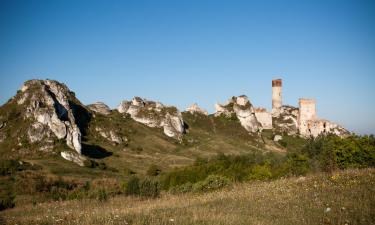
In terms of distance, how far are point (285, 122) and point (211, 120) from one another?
2382 centimetres

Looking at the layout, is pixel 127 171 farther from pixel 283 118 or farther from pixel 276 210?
pixel 283 118

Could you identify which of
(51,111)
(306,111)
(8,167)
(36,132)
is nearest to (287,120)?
(306,111)

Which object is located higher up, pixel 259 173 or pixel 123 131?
pixel 123 131

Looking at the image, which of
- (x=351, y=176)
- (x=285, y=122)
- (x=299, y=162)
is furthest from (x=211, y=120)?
(x=351, y=176)

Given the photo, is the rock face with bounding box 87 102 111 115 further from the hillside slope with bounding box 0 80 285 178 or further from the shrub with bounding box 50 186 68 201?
the shrub with bounding box 50 186 68 201

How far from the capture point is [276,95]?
407 feet

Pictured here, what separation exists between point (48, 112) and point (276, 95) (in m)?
80.2

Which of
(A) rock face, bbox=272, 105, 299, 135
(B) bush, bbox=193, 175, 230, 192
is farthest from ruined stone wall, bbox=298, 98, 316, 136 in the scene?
(B) bush, bbox=193, 175, 230, 192

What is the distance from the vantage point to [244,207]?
1159cm

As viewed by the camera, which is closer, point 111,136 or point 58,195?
point 58,195

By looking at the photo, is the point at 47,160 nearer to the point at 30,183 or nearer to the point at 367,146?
the point at 30,183

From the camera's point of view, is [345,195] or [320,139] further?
[320,139]

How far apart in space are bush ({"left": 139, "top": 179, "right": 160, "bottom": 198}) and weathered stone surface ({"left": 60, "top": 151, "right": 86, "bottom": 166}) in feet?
110

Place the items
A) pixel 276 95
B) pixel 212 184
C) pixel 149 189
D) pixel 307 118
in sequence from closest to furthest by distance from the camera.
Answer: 1. pixel 212 184
2. pixel 149 189
3. pixel 307 118
4. pixel 276 95
